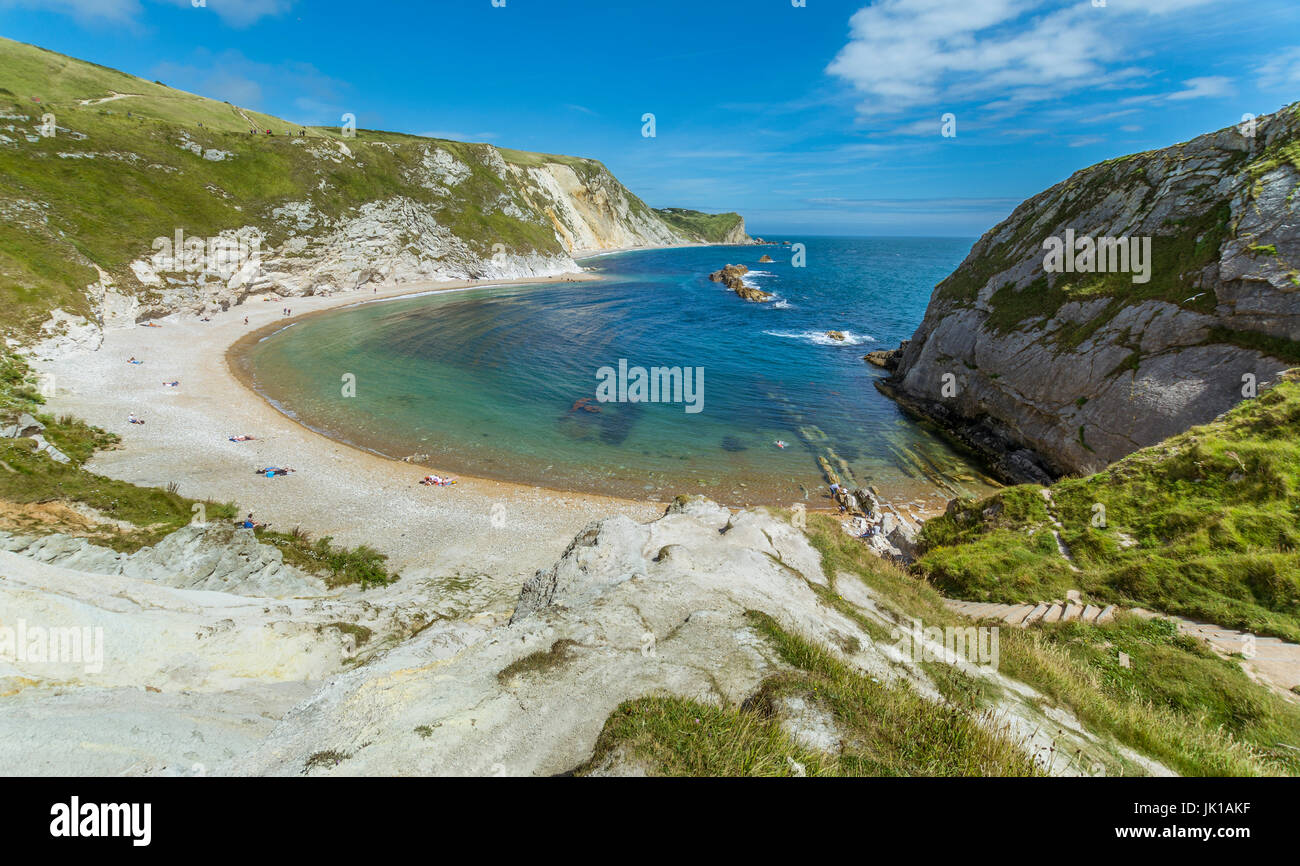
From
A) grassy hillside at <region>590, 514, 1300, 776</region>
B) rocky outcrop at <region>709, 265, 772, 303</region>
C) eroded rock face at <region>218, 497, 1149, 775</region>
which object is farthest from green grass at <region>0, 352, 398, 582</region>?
rocky outcrop at <region>709, 265, 772, 303</region>

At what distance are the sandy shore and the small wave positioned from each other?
44.0 meters

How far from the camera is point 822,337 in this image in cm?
6278

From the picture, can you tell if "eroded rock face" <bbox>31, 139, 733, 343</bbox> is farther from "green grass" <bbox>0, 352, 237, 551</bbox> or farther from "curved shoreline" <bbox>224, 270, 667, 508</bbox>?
"green grass" <bbox>0, 352, 237, 551</bbox>

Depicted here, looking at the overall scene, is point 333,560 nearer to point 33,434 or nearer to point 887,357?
point 33,434

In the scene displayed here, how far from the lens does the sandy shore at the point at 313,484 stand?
20.1 metres

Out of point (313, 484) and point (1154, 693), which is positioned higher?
point (313, 484)

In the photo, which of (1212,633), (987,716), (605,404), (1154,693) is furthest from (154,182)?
(1212,633)

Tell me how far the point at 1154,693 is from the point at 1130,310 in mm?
27471

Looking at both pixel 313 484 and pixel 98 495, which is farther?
pixel 313 484

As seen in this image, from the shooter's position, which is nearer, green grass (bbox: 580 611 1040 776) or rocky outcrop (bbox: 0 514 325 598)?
green grass (bbox: 580 611 1040 776)

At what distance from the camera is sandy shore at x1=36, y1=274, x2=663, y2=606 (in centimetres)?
2006
